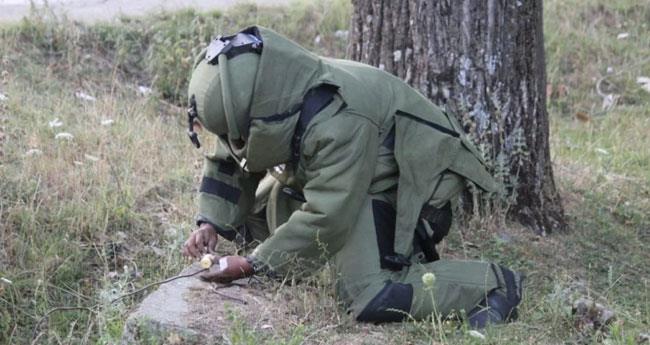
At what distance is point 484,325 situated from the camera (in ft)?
13.0

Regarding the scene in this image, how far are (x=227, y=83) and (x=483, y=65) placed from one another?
1.78 meters

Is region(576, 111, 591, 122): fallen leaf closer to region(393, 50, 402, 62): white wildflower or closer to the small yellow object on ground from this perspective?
region(393, 50, 402, 62): white wildflower

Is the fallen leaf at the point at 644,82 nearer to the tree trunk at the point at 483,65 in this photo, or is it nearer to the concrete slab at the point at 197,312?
the tree trunk at the point at 483,65

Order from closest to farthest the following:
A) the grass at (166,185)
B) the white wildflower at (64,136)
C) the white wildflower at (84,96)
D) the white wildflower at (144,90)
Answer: the grass at (166,185)
the white wildflower at (64,136)
the white wildflower at (84,96)
the white wildflower at (144,90)

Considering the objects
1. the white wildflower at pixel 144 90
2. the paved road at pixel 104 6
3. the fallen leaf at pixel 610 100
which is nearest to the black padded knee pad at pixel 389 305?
the white wildflower at pixel 144 90

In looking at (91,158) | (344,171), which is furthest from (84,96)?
(344,171)

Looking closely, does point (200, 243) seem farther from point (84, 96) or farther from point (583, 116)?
point (583, 116)

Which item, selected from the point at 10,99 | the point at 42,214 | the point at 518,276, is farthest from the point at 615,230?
the point at 10,99

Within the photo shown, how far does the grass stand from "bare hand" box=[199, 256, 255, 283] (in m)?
0.18

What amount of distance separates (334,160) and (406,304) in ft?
2.09

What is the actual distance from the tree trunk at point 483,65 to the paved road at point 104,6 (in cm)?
342

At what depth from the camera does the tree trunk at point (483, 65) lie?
4941 millimetres

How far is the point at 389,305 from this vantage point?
390 cm

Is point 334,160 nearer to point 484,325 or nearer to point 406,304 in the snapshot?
point 406,304
